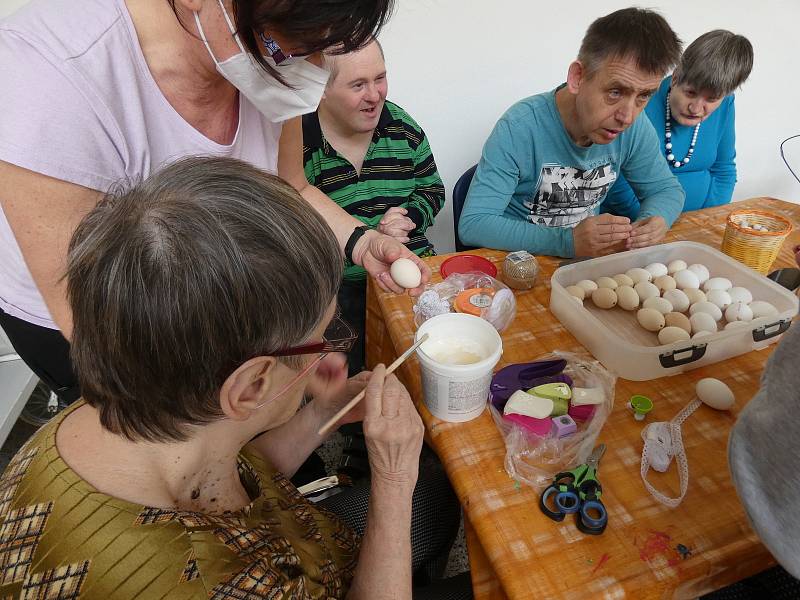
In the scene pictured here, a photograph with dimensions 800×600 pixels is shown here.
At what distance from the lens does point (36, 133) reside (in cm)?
67

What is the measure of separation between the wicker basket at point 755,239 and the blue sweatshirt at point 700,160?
484 millimetres

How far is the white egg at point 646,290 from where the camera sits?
115 cm

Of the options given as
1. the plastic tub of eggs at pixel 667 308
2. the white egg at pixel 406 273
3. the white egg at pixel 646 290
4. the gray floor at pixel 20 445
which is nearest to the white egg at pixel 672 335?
the plastic tub of eggs at pixel 667 308

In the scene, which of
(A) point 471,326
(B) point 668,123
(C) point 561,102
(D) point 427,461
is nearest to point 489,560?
(A) point 471,326

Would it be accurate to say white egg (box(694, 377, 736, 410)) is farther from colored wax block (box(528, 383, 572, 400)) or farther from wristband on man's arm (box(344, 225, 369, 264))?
wristband on man's arm (box(344, 225, 369, 264))

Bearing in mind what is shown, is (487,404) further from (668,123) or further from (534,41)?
(534,41)

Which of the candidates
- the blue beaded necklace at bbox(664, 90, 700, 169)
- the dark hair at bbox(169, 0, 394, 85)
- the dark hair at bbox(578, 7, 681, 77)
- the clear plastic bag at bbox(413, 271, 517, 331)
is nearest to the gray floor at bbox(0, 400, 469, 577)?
the clear plastic bag at bbox(413, 271, 517, 331)

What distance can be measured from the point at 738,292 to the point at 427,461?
3.03ft

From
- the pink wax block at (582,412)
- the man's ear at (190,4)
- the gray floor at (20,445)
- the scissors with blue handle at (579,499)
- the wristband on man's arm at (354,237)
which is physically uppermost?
the man's ear at (190,4)

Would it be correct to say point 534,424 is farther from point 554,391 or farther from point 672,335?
point 672,335

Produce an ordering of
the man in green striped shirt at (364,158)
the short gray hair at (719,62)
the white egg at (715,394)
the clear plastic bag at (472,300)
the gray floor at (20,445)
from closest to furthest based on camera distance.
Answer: the white egg at (715,394)
the clear plastic bag at (472,300)
the man in green striped shirt at (364,158)
the short gray hair at (719,62)
the gray floor at (20,445)

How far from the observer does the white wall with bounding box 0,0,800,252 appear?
2.12m

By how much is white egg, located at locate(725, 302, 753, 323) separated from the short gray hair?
996 millimetres

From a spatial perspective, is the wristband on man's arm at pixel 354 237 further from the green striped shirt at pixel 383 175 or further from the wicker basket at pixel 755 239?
the wicker basket at pixel 755 239
